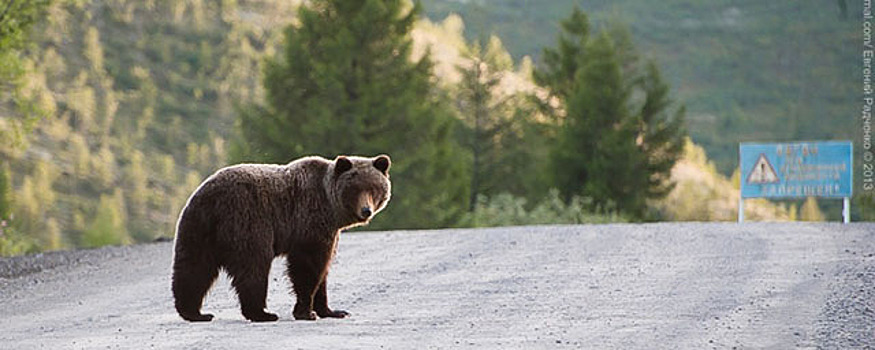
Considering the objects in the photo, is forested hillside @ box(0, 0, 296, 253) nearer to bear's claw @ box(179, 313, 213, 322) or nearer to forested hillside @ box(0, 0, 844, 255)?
forested hillside @ box(0, 0, 844, 255)

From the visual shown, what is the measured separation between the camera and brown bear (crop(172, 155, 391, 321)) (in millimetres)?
9117

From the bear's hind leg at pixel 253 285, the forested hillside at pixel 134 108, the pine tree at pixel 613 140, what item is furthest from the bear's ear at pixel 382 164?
the forested hillside at pixel 134 108

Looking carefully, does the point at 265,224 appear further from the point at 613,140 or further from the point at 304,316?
the point at 613,140

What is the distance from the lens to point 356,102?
32.3 metres

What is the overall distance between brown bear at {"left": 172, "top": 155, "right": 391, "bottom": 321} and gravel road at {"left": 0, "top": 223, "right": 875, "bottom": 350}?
0.36 meters

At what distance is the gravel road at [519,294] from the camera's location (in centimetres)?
876

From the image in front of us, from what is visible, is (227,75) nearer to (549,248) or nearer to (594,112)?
(594,112)

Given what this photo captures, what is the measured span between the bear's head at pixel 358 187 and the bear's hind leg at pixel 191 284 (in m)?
1.14

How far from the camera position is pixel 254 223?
360 inches

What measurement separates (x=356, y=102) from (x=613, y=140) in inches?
367

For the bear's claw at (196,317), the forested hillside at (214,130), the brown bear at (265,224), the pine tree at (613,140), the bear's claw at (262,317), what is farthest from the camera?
the pine tree at (613,140)

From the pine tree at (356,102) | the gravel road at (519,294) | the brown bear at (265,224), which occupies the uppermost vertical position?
the pine tree at (356,102)

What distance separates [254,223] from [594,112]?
98.0ft

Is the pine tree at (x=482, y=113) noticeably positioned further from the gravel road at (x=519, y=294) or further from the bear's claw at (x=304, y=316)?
the bear's claw at (x=304, y=316)
